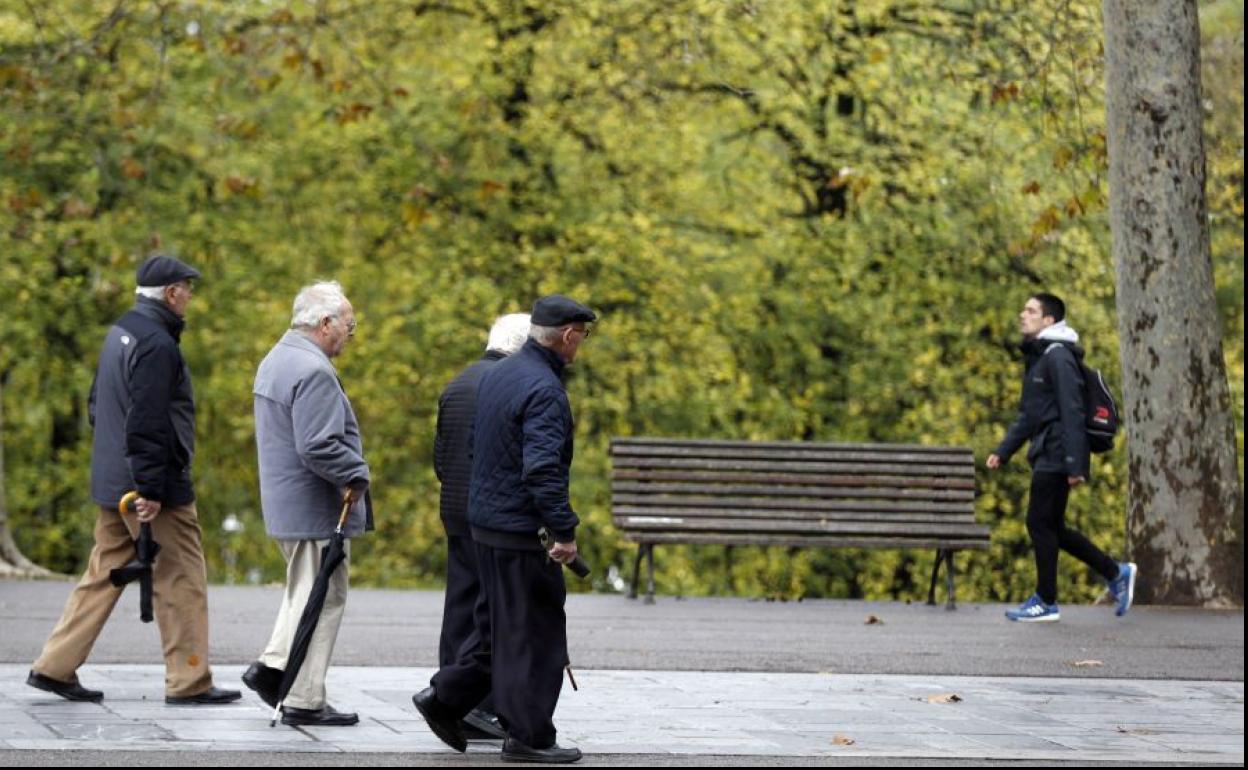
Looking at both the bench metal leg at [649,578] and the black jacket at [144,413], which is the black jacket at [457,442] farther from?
the bench metal leg at [649,578]

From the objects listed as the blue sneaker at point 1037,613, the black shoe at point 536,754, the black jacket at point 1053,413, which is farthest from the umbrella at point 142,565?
the blue sneaker at point 1037,613

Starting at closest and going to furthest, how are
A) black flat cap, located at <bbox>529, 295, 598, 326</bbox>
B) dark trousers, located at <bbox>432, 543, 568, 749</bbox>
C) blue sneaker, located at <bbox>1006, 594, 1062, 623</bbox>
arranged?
dark trousers, located at <bbox>432, 543, 568, 749</bbox>, black flat cap, located at <bbox>529, 295, 598, 326</bbox>, blue sneaker, located at <bbox>1006, 594, 1062, 623</bbox>

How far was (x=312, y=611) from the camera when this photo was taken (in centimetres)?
798

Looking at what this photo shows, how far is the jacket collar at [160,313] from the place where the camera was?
8.63m

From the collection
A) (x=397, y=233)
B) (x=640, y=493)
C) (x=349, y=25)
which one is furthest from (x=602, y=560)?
(x=640, y=493)

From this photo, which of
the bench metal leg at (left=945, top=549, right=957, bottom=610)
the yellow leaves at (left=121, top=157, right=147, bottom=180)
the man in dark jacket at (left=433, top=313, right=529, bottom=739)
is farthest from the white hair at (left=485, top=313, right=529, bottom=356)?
the yellow leaves at (left=121, top=157, right=147, bottom=180)

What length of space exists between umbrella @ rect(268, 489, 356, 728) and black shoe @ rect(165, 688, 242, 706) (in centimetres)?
59

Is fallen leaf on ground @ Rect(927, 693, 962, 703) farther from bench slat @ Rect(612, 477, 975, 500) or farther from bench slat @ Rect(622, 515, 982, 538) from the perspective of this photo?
bench slat @ Rect(612, 477, 975, 500)

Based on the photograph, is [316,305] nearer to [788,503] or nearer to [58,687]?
[58,687]

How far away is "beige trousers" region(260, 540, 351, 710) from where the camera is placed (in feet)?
26.5

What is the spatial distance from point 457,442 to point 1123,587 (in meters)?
6.22

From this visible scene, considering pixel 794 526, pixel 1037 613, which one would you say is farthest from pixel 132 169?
pixel 1037 613

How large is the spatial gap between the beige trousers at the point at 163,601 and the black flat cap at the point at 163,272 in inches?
38.3

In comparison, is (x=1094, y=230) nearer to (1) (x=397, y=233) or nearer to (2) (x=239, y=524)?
(1) (x=397, y=233)
